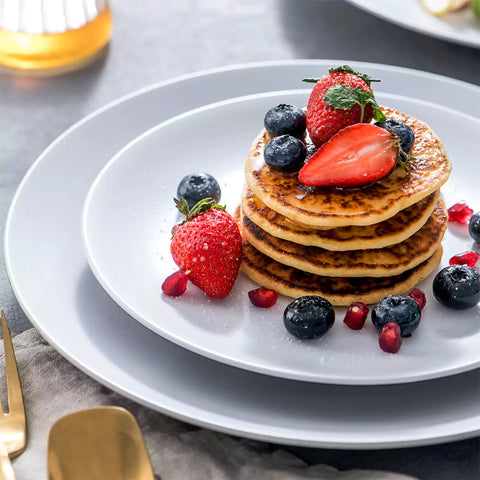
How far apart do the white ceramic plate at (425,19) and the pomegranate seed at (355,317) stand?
133 cm

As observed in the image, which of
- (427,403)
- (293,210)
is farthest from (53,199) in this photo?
(427,403)

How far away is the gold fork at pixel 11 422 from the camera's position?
1.58m

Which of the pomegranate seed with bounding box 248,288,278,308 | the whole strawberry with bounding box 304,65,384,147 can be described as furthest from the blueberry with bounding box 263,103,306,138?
the pomegranate seed with bounding box 248,288,278,308

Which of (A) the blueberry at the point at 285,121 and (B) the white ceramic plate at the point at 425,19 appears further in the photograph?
(B) the white ceramic plate at the point at 425,19

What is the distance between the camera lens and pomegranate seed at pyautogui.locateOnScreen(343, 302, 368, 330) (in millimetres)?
1860

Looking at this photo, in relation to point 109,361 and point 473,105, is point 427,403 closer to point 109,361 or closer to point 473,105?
point 109,361

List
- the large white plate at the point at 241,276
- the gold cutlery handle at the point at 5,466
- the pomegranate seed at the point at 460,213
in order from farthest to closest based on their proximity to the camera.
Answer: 1. the pomegranate seed at the point at 460,213
2. the large white plate at the point at 241,276
3. the gold cutlery handle at the point at 5,466

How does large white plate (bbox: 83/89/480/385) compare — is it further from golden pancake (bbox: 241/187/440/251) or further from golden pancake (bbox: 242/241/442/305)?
golden pancake (bbox: 241/187/440/251)

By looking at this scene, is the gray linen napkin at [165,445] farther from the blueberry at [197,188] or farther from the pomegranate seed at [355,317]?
the blueberry at [197,188]

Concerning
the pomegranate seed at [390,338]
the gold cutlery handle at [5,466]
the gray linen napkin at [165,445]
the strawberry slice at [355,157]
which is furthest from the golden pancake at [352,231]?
the gold cutlery handle at [5,466]

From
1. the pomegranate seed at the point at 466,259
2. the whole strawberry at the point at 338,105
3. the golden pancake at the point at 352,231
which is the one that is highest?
the whole strawberry at the point at 338,105

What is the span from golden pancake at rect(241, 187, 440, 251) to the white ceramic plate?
1018 millimetres

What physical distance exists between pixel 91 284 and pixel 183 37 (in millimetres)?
1623

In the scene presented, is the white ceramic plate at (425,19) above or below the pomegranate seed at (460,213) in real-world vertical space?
above
